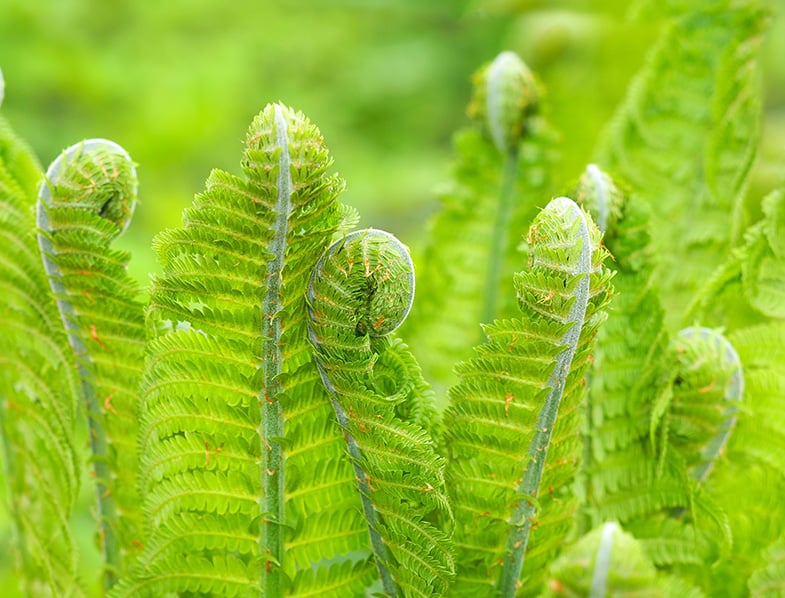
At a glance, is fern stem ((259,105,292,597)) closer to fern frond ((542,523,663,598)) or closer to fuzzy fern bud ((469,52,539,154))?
fern frond ((542,523,663,598))

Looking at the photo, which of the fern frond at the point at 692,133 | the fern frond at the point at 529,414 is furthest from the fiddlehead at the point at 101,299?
the fern frond at the point at 692,133

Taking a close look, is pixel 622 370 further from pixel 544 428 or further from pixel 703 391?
pixel 544 428

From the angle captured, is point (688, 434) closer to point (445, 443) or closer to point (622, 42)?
point (445, 443)

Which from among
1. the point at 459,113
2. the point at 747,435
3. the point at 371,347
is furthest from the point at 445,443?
the point at 459,113

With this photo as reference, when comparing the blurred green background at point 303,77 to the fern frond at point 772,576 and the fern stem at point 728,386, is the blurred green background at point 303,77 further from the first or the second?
the fern frond at point 772,576

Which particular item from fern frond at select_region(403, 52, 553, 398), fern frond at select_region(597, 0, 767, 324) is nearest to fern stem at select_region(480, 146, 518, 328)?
fern frond at select_region(403, 52, 553, 398)

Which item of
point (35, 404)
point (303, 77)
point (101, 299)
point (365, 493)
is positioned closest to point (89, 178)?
point (101, 299)
